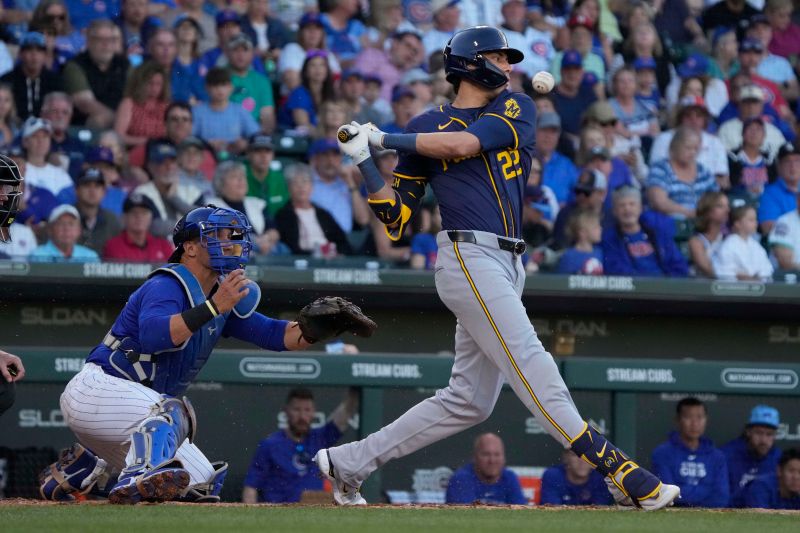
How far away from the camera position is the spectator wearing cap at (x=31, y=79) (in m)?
8.11

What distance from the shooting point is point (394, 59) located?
30.9ft

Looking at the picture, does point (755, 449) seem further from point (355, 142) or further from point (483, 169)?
point (355, 142)

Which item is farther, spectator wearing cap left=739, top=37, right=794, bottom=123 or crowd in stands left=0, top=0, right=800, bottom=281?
spectator wearing cap left=739, top=37, right=794, bottom=123

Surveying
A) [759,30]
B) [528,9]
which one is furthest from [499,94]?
[759,30]

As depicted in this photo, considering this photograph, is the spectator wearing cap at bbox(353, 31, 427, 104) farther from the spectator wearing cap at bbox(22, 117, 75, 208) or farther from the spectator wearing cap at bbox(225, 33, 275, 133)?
the spectator wearing cap at bbox(22, 117, 75, 208)

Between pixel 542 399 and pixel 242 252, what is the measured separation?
120 cm

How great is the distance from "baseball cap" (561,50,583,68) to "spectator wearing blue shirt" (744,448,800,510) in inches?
141

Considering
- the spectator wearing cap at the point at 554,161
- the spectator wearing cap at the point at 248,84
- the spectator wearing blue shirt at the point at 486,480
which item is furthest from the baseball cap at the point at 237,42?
the spectator wearing blue shirt at the point at 486,480

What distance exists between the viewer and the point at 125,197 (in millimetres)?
7641

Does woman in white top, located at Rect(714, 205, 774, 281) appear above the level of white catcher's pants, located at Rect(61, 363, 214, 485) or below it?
above

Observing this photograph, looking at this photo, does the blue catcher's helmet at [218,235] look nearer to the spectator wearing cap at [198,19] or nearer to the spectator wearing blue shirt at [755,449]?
the spectator wearing blue shirt at [755,449]

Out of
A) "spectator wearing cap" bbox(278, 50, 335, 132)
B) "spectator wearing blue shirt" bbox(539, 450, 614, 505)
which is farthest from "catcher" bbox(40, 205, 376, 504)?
"spectator wearing cap" bbox(278, 50, 335, 132)

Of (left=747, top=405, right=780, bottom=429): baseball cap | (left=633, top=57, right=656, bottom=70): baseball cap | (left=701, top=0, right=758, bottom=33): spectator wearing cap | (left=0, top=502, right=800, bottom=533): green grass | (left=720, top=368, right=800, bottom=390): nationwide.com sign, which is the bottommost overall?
(left=0, top=502, right=800, bottom=533): green grass

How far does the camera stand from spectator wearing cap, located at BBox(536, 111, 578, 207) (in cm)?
859
